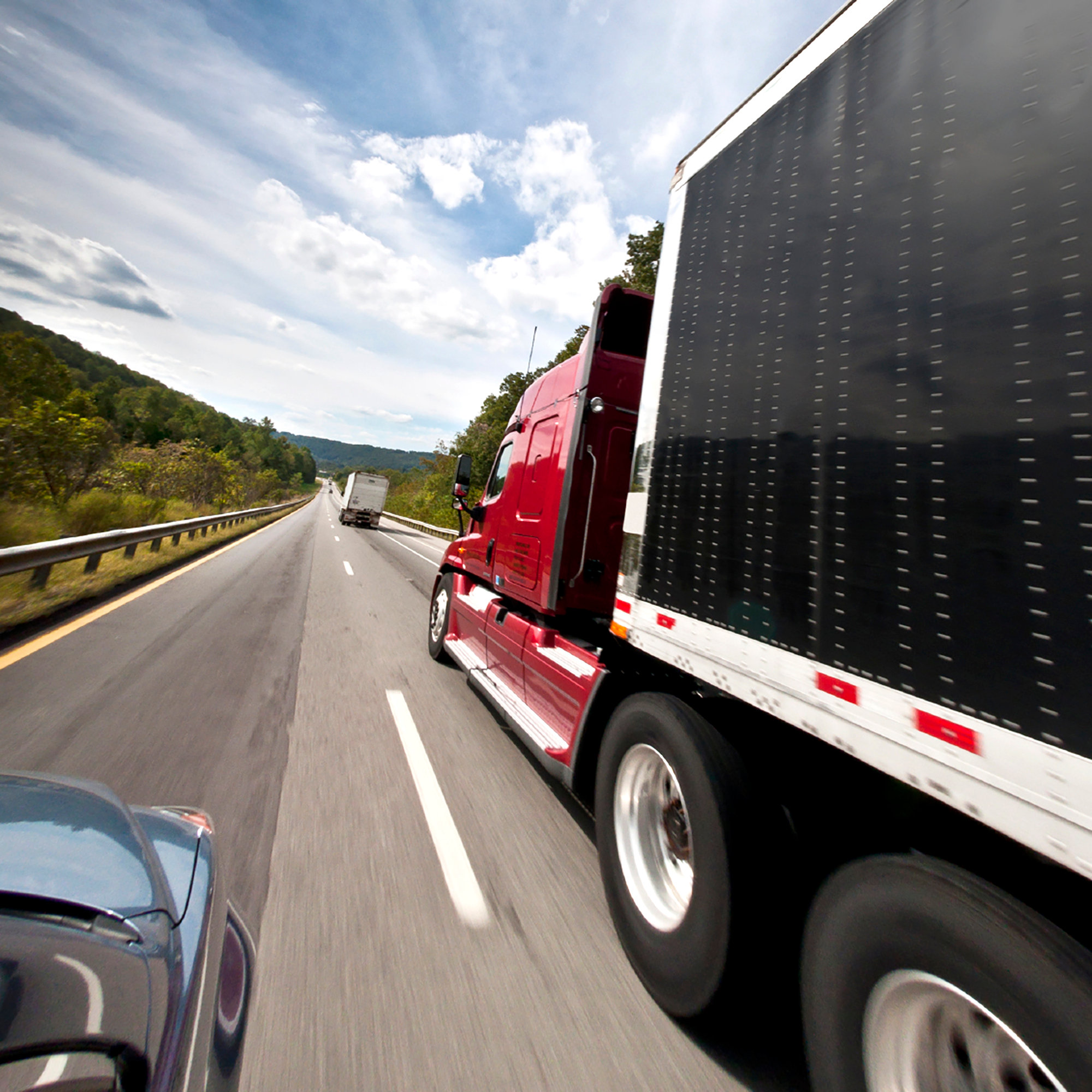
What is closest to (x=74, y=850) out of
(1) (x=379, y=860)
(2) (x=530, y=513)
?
(1) (x=379, y=860)

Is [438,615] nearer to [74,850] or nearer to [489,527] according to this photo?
[489,527]

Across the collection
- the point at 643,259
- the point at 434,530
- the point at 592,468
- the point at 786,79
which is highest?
the point at 643,259

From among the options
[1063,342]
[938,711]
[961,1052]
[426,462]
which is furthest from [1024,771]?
[426,462]

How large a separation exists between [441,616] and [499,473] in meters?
1.78

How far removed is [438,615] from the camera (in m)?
6.56

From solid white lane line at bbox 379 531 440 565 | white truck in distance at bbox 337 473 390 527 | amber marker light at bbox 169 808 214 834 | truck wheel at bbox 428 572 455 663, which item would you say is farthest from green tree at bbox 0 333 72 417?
white truck in distance at bbox 337 473 390 527

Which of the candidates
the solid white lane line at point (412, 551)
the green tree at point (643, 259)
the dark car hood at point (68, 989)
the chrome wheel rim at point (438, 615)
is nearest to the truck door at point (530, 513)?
the chrome wheel rim at point (438, 615)

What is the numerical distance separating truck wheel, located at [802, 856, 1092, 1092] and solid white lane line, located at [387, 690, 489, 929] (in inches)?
54.7

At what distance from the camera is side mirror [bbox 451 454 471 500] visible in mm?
5348

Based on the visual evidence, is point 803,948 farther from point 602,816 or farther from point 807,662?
point 602,816

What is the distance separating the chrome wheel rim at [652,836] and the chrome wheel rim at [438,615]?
154 inches

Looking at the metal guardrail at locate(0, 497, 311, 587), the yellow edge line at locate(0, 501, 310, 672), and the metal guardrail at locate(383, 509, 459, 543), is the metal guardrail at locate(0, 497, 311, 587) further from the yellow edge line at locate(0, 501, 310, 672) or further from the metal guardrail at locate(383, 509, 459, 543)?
the metal guardrail at locate(383, 509, 459, 543)

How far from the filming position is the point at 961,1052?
1281 mm

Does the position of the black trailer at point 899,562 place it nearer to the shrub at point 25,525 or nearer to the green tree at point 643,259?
the shrub at point 25,525
